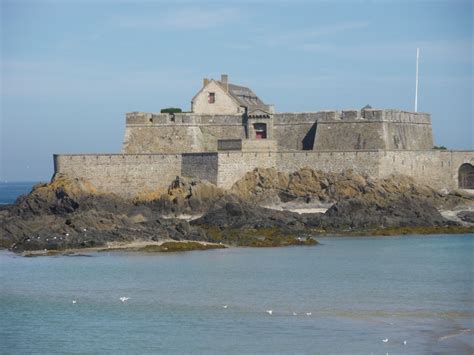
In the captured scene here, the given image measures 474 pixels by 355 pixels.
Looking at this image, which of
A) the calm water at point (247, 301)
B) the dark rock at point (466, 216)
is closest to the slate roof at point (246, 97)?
the dark rock at point (466, 216)

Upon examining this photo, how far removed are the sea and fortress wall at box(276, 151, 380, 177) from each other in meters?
6.97

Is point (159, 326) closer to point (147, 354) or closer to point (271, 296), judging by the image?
point (147, 354)

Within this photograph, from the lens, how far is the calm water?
18.5 m

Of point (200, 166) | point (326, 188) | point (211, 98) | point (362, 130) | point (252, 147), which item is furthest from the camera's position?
point (211, 98)

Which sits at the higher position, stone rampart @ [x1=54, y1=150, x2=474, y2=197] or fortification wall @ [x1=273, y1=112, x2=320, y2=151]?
fortification wall @ [x1=273, y1=112, x2=320, y2=151]

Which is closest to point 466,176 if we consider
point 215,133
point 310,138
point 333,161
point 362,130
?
point 362,130

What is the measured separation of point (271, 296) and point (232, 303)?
4.27 feet

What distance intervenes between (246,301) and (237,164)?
17842 millimetres

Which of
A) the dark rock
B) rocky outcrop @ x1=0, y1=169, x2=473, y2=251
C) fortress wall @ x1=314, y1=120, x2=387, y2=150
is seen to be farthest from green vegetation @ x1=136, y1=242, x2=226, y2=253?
fortress wall @ x1=314, y1=120, x2=387, y2=150

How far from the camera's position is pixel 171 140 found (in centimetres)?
4450

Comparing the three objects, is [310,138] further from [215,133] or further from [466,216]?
[466,216]

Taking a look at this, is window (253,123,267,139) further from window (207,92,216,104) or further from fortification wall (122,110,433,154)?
window (207,92,216,104)

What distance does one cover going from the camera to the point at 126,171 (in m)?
41.3

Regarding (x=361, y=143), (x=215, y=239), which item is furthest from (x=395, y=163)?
(x=215, y=239)
